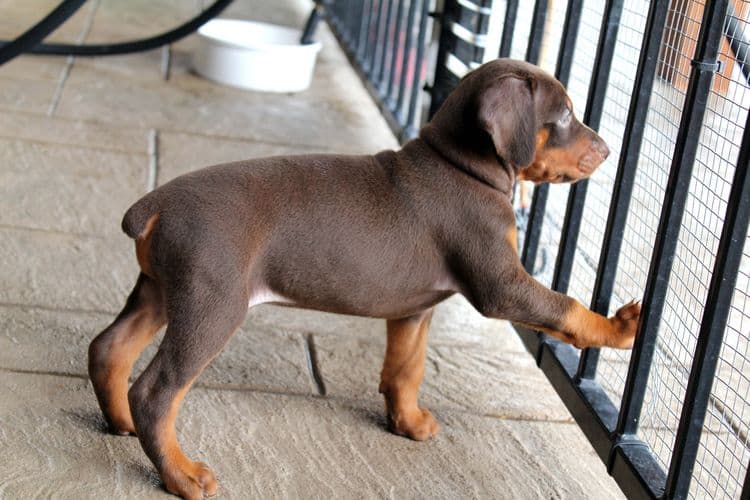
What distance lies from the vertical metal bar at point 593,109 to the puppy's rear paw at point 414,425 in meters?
0.50

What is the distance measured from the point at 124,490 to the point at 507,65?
1.24 meters

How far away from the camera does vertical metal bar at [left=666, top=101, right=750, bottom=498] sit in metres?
1.91

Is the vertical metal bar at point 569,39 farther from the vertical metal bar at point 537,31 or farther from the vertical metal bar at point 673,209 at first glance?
the vertical metal bar at point 673,209

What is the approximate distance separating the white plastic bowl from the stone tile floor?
0.79m

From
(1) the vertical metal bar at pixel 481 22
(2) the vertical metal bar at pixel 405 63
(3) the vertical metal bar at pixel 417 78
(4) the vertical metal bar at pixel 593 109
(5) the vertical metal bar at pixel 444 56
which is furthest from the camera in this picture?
(2) the vertical metal bar at pixel 405 63

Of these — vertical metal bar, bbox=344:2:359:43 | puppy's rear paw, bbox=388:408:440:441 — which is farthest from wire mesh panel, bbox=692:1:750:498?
vertical metal bar, bbox=344:2:359:43

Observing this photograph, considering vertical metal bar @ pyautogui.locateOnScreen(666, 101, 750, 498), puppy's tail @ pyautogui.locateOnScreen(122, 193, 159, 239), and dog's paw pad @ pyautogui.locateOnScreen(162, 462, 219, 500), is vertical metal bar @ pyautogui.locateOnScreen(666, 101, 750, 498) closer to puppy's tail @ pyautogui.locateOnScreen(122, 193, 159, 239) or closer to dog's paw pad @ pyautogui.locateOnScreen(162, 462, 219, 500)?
dog's paw pad @ pyautogui.locateOnScreen(162, 462, 219, 500)

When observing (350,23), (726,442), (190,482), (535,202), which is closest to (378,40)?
(350,23)

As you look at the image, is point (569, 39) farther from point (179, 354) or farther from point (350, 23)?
point (350, 23)

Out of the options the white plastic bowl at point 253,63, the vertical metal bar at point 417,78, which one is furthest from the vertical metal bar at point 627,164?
the white plastic bowl at point 253,63

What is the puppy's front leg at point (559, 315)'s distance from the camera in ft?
7.38

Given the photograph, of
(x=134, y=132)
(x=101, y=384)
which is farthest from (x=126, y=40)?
(x=101, y=384)

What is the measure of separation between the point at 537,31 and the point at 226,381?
133 centimetres

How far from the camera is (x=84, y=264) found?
3.35m
